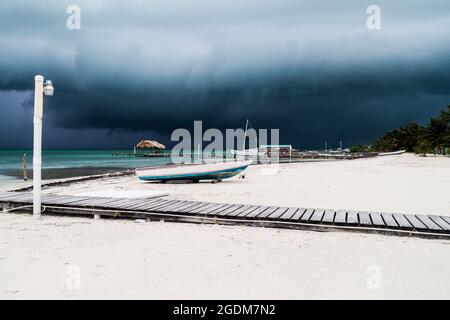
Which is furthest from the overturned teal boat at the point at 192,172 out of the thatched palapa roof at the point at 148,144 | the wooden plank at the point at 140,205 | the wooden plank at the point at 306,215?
the thatched palapa roof at the point at 148,144

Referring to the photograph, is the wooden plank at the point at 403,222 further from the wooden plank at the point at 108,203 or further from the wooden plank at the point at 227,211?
the wooden plank at the point at 108,203

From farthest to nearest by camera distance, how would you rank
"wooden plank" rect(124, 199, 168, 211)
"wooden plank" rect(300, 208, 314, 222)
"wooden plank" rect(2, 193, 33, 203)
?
"wooden plank" rect(2, 193, 33, 203), "wooden plank" rect(124, 199, 168, 211), "wooden plank" rect(300, 208, 314, 222)

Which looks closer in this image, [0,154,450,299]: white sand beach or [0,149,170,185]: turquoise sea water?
[0,154,450,299]: white sand beach

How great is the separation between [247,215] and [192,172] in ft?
31.8

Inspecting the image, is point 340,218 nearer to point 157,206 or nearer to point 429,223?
point 429,223

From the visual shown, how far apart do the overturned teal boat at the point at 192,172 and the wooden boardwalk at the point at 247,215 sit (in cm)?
786

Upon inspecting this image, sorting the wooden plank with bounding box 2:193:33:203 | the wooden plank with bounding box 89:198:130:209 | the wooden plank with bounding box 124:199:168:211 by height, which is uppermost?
the wooden plank with bounding box 2:193:33:203

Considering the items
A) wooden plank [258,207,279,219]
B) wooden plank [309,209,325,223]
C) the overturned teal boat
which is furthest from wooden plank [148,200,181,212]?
the overturned teal boat

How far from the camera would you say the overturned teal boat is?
16672mm

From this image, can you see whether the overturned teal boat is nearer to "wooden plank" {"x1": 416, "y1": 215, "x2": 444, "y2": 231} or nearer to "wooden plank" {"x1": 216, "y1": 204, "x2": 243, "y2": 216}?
"wooden plank" {"x1": 216, "y1": 204, "x2": 243, "y2": 216}

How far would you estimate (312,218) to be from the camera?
6.76m

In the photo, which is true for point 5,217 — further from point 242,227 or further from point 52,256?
point 242,227

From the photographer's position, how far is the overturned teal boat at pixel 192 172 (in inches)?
656

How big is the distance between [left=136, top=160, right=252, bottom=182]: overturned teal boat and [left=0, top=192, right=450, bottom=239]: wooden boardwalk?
7.86 meters
